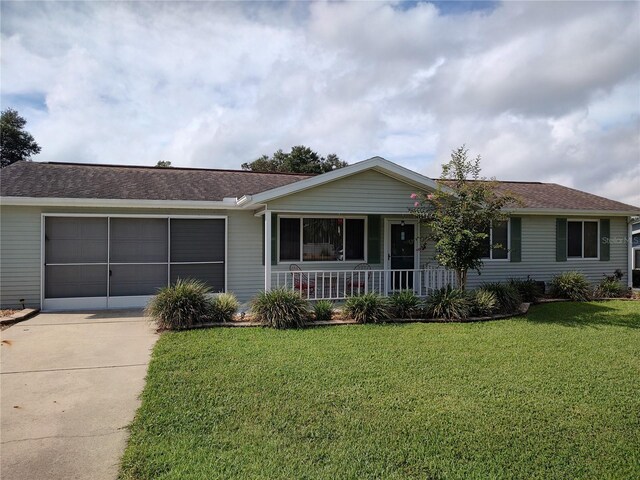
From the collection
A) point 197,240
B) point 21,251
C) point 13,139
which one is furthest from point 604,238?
point 13,139

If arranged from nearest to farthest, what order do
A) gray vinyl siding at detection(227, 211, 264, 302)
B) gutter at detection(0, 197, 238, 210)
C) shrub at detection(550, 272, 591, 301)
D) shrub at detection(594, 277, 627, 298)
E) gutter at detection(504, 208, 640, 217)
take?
gutter at detection(0, 197, 238, 210) → gray vinyl siding at detection(227, 211, 264, 302) → shrub at detection(550, 272, 591, 301) → shrub at detection(594, 277, 627, 298) → gutter at detection(504, 208, 640, 217)

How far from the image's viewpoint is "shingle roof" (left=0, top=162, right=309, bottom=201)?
957 centimetres

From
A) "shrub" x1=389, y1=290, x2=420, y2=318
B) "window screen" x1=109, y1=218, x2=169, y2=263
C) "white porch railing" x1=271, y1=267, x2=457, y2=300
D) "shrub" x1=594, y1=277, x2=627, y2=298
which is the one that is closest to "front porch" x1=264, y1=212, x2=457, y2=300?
"white porch railing" x1=271, y1=267, x2=457, y2=300

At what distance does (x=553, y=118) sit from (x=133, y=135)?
17.2 meters

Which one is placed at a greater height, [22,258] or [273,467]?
[22,258]

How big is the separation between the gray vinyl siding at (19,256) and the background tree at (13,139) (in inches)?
950

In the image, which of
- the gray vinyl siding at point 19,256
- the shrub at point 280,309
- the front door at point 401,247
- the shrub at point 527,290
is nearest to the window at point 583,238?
the shrub at point 527,290

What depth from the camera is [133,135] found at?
15227mm

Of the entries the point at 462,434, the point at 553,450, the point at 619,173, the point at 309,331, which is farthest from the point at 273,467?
the point at 619,173

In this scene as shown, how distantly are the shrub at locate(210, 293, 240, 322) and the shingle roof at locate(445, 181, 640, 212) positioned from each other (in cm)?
863

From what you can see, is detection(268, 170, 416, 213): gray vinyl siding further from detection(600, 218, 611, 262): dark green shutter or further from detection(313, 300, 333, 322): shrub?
detection(600, 218, 611, 262): dark green shutter

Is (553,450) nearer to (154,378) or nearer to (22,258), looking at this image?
(154,378)

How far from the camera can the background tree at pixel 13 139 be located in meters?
27.7

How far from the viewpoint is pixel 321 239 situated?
35.4 feet
